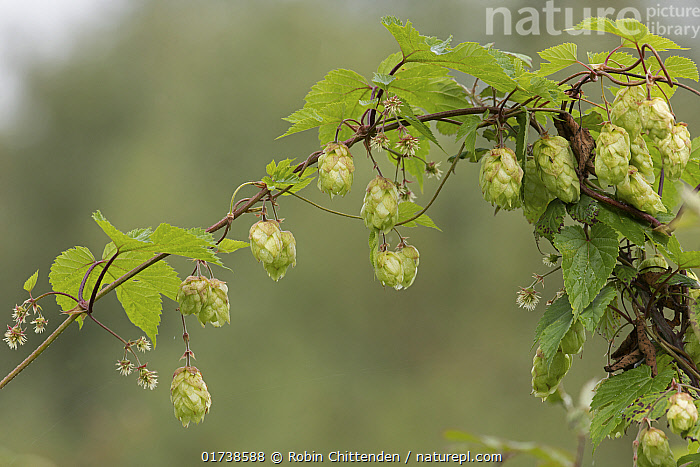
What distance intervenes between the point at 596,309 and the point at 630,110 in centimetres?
10

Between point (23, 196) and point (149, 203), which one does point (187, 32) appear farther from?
point (23, 196)

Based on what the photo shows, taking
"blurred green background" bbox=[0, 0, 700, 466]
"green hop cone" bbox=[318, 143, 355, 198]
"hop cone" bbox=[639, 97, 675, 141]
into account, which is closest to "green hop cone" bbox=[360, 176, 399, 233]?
"green hop cone" bbox=[318, 143, 355, 198]

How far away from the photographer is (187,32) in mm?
2846

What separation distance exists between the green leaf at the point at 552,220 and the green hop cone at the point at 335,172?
11 centimetres

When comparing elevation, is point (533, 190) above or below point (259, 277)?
above

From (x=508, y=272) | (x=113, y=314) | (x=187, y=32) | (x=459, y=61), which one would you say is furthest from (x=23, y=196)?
(x=459, y=61)

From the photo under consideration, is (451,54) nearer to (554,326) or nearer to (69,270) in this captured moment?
(554,326)

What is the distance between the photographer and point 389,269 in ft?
1.09

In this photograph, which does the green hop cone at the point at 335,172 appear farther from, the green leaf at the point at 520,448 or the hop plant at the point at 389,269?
the green leaf at the point at 520,448

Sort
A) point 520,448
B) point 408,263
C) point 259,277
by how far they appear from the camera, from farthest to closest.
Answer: point 259,277, point 408,263, point 520,448

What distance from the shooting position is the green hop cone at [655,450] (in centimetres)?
27

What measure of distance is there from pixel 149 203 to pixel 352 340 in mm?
1082

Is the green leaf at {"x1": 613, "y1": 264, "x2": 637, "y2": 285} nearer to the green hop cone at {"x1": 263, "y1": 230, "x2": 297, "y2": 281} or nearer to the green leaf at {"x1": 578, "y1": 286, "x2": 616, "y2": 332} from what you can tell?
the green leaf at {"x1": 578, "y1": 286, "x2": 616, "y2": 332}

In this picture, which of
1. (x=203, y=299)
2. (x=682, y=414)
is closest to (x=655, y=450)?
(x=682, y=414)
